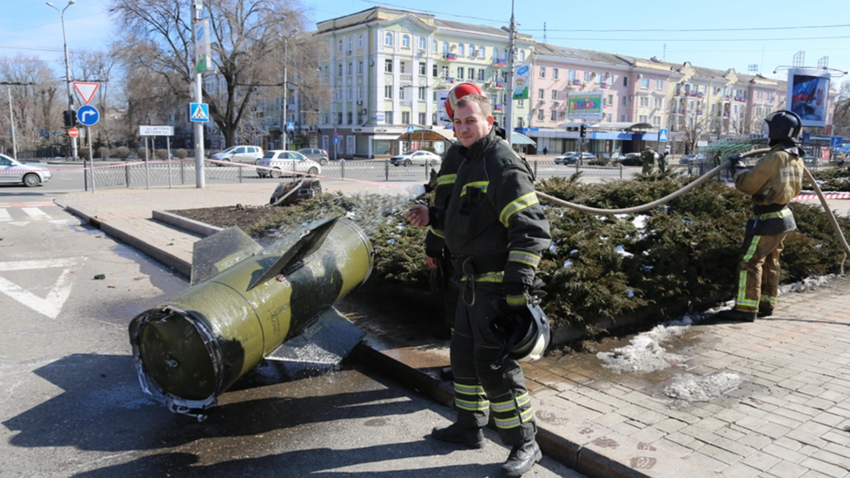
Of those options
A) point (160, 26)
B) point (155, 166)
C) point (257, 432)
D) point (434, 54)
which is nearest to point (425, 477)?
point (257, 432)

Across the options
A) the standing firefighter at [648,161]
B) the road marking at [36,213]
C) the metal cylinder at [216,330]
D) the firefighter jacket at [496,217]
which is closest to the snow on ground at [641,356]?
the firefighter jacket at [496,217]

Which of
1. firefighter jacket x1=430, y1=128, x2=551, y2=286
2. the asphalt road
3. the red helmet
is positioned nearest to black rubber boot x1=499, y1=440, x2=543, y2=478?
the asphalt road

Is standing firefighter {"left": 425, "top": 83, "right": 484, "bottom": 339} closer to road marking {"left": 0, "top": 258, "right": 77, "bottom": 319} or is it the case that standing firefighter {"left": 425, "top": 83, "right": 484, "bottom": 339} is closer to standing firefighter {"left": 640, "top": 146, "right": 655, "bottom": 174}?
road marking {"left": 0, "top": 258, "right": 77, "bottom": 319}

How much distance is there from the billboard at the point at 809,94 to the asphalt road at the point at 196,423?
4264 centimetres

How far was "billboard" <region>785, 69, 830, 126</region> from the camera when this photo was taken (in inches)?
1523

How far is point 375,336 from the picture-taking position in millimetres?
5086

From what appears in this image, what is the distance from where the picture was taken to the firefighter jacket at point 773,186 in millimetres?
5324

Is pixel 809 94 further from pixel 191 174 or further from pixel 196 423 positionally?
pixel 196 423

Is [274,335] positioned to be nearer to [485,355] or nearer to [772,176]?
[485,355]

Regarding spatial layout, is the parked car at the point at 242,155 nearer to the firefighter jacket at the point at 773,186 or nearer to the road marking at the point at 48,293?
the road marking at the point at 48,293

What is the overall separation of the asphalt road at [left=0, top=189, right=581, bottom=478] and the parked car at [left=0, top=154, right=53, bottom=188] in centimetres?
2056

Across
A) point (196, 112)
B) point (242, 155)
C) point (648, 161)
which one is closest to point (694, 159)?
point (196, 112)

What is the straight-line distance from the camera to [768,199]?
5395 mm

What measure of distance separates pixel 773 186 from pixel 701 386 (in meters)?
2.35
